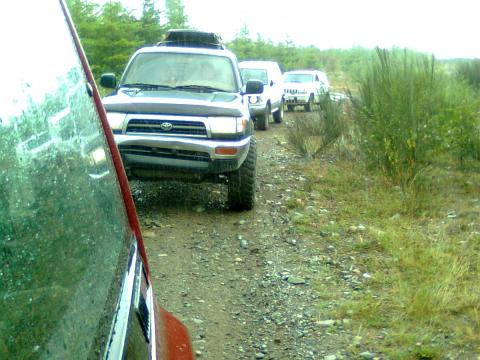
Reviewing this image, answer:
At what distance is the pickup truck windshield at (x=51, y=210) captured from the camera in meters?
1.24

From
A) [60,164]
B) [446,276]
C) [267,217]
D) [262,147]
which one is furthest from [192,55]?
[60,164]

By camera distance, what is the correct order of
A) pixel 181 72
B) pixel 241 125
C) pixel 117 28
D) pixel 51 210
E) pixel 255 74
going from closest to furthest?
pixel 51 210
pixel 241 125
pixel 181 72
pixel 255 74
pixel 117 28

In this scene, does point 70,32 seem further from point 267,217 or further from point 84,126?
point 267,217

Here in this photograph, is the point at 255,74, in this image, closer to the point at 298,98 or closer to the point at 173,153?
the point at 298,98

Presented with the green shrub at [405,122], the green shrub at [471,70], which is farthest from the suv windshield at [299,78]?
the green shrub at [405,122]

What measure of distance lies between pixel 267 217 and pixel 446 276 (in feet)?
9.94

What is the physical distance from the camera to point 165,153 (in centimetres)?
793

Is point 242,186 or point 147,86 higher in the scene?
point 147,86

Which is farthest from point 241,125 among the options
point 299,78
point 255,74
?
point 299,78

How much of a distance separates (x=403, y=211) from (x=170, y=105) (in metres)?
2.69

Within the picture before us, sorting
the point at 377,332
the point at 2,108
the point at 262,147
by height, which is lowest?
the point at 262,147

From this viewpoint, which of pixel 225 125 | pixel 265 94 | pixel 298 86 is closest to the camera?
pixel 225 125

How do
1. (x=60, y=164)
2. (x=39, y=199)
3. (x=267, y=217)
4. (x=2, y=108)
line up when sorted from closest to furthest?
(x=2, y=108), (x=39, y=199), (x=60, y=164), (x=267, y=217)

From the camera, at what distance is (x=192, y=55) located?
9203 mm
